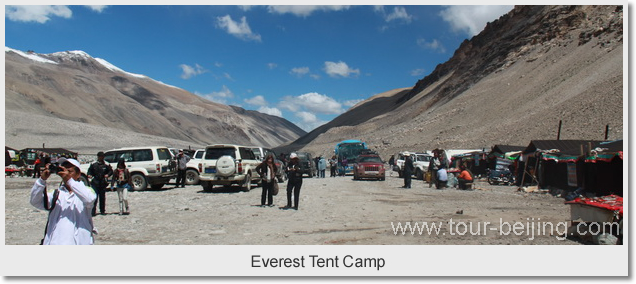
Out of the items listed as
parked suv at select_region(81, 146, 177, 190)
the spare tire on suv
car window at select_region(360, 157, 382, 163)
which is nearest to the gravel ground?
the spare tire on suv

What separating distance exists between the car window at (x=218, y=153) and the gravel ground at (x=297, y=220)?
2279 millimetres

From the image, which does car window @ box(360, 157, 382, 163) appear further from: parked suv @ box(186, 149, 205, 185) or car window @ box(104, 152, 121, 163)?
car window @ box(104, 152, 121, 163)

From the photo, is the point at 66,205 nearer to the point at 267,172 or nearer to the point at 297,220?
the point at 297,220

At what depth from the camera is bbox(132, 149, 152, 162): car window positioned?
64.6ft

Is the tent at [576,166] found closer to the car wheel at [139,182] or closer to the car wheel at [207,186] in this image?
the car wheel at [207,186]

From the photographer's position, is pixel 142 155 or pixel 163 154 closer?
pixel 142 155

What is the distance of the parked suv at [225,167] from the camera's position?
61.0 feet

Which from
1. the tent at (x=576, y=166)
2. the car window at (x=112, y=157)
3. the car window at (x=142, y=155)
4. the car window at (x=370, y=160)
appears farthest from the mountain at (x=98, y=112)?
the tent at (x=576, y=166)

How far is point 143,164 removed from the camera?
19562 millimetres

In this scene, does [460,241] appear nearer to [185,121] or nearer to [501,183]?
[501,183]

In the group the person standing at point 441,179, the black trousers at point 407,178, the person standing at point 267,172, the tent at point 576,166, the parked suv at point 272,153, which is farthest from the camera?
the parked suv at point 272,153

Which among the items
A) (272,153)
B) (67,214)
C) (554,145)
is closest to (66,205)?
(67,214)

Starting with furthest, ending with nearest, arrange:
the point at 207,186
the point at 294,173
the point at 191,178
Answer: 1. the point at 191,178
2. the point at 207,186
3. the point at 294,173

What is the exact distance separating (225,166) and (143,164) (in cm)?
349
